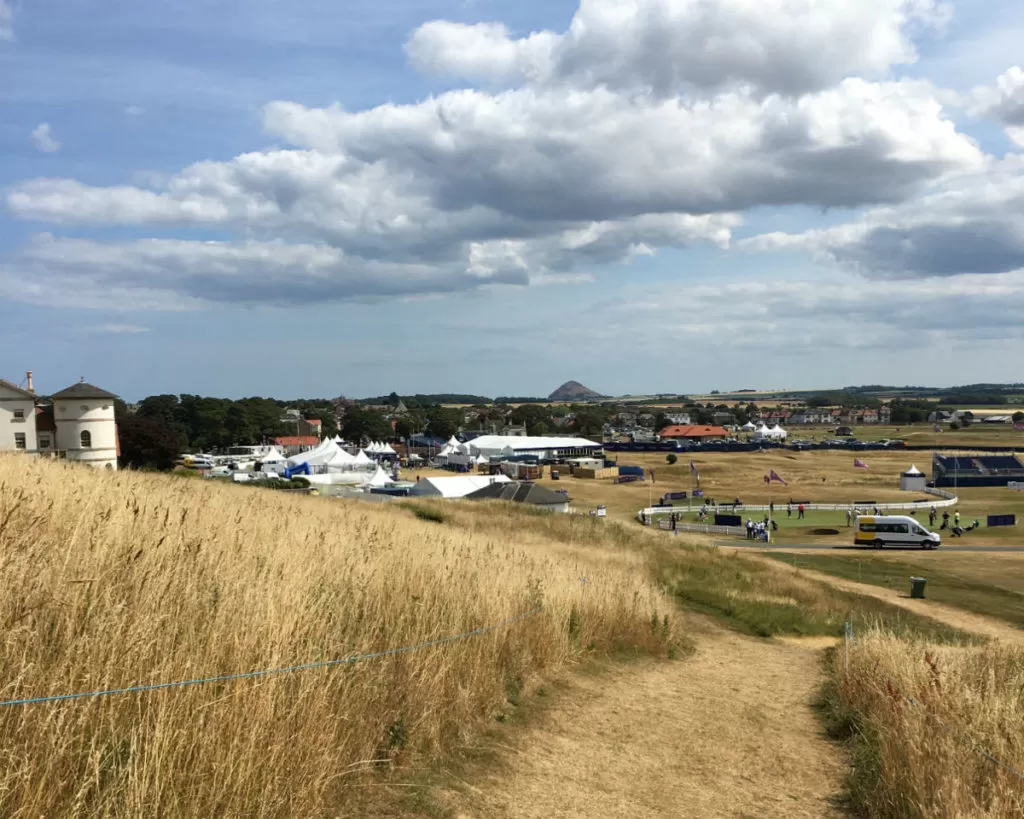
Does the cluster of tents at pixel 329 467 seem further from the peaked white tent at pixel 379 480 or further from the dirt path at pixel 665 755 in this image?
the dirt path at pixel 665 755

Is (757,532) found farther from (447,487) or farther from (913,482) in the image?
(913,482)

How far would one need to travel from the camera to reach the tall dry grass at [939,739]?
18.2 ft

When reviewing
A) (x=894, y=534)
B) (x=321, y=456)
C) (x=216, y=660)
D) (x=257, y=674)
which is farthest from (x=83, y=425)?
(x=894, y=534)

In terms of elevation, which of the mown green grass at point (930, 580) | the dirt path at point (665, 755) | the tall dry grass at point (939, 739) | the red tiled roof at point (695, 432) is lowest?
the mown green grass at point (930, 580)

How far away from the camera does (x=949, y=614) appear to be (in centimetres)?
2452

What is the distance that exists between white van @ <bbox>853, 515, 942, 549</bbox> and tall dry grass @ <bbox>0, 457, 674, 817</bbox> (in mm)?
42157

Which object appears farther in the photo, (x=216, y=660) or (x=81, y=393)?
(x=81, y=393)

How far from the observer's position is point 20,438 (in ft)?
133

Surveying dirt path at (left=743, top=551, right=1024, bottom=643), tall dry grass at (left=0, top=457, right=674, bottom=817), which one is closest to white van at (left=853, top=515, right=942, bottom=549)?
dirt path at (left=743, top=551, right=1024, bottom=643)

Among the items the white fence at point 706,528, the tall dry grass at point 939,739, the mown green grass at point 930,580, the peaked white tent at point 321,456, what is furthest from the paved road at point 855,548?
the peaked white tent at point 321,456

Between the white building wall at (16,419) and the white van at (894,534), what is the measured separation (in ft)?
145

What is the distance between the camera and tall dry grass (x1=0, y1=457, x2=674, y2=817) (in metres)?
4.01

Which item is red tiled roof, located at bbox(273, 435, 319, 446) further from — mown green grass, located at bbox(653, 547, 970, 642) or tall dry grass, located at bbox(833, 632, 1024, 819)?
tall dry grass, located at bbox(833, 632, 1024, 819)

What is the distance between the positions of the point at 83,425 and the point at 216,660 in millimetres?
42458
